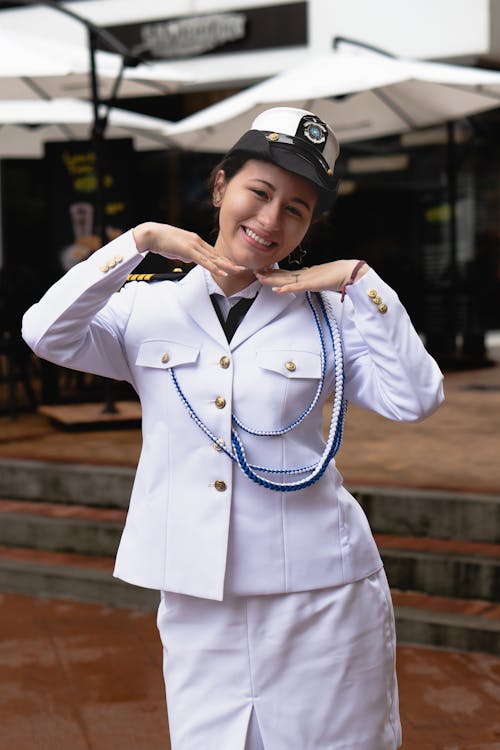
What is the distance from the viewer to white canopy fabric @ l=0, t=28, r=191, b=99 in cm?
738

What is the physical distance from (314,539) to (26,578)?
3407 mm

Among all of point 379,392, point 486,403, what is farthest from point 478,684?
point 486,403

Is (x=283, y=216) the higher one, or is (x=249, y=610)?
(x=283, y=216)

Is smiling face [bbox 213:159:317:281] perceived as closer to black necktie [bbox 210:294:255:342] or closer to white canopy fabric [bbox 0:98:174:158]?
black necktie [bbox 210:294:255:342]

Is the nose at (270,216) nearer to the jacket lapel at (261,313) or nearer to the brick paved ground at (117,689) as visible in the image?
the jacket lapel at (261,313)

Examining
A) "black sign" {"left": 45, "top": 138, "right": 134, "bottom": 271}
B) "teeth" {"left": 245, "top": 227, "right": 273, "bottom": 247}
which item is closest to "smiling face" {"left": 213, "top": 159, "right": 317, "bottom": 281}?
"teeth" {"left": 245, "top": 227, "right": 273, "bottom": 247}

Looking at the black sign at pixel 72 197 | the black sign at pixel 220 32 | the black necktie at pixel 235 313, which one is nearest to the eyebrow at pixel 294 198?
the black necktie at pixel 235 313

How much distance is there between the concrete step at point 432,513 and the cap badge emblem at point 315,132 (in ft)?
10.0

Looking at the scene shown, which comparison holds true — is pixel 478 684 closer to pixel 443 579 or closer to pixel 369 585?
pixel 443 579

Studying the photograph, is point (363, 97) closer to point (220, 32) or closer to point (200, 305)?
point (220, 32)

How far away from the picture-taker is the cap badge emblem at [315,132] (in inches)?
73.4

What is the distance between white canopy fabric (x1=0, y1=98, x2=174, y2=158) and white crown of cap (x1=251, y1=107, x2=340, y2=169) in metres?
7.38

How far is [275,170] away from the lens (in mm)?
1846

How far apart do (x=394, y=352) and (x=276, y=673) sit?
2.00 feet
